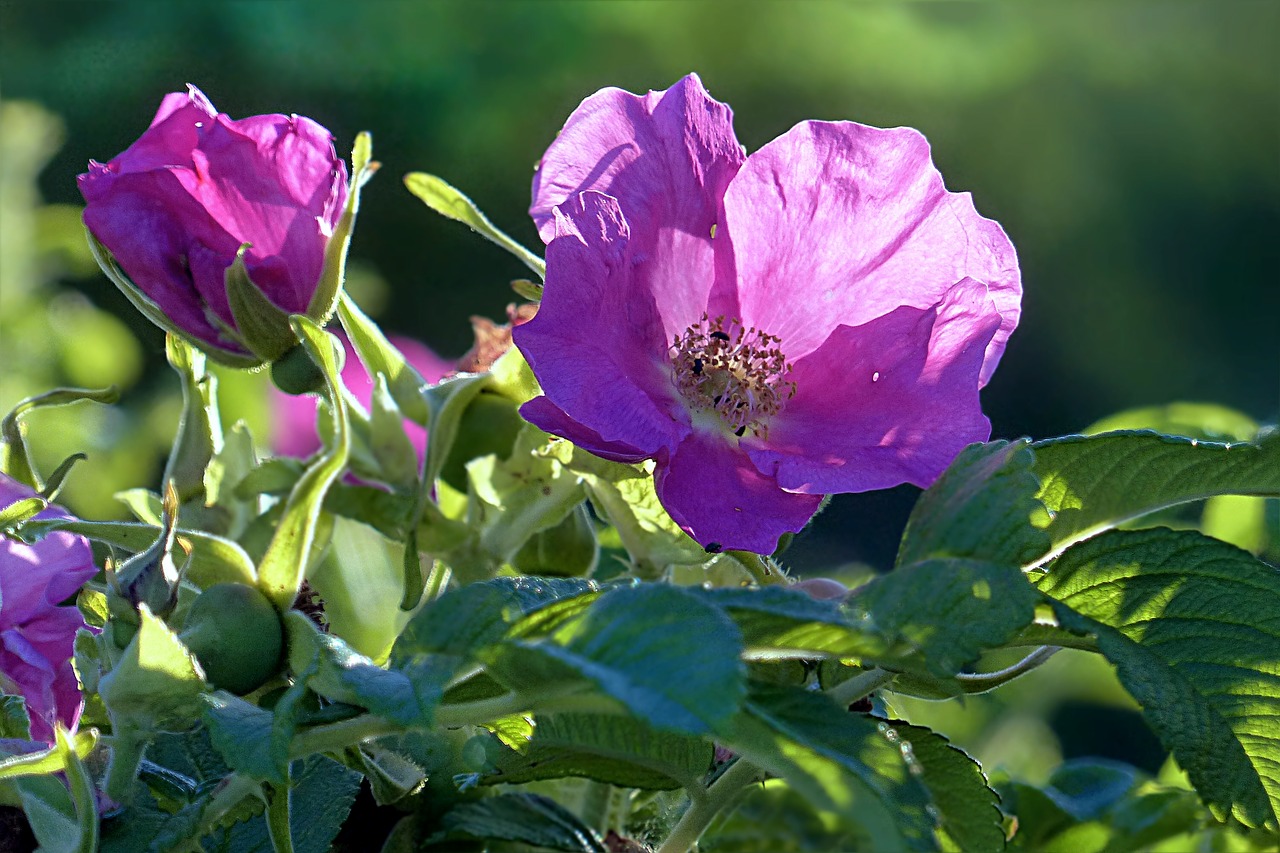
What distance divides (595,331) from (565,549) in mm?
84

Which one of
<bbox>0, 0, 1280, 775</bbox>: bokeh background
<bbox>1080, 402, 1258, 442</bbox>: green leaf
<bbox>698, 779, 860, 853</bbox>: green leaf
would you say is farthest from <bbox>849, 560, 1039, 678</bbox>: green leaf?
<bbox>0, 0, 1280, 775</bbox>: bokeh background

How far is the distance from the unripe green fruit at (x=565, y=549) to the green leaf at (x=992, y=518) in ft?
0.49

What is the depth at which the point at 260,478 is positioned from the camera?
1.20ft

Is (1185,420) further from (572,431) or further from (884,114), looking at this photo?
(884,114)

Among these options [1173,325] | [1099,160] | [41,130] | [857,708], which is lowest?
[1173,325]

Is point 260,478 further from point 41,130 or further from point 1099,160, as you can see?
point 1099,160

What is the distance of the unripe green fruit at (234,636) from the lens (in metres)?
0.33

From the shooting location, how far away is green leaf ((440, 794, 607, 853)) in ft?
1.22

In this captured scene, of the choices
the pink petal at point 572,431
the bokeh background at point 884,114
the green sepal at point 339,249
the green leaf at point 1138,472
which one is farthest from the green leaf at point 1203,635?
the bokeh background at point 884,114

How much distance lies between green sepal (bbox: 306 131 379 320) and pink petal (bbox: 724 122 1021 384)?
107mm

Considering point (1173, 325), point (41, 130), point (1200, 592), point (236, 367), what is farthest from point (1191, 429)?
point (1173, 325)

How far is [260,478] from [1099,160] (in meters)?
4.24

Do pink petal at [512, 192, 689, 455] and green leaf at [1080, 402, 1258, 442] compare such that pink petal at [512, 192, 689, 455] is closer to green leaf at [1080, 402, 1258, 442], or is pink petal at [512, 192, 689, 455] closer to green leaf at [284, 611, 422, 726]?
green leaf at [284, 611, 422, 726]

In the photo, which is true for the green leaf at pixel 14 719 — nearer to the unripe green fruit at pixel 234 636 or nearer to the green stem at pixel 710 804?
the unripe green fruit at pixel 234 636
